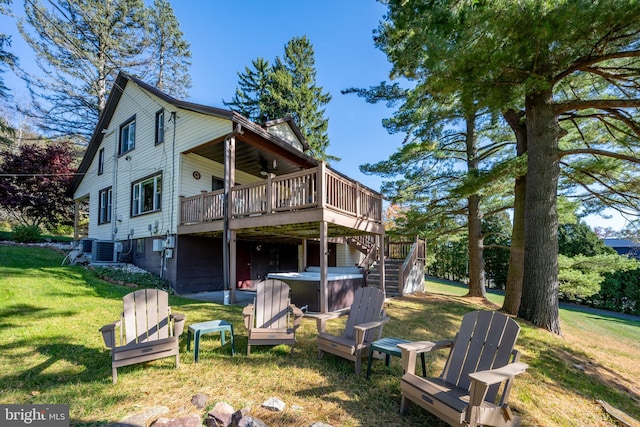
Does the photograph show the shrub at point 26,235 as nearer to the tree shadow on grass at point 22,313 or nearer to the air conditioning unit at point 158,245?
the air conditioning unit at point 158,245

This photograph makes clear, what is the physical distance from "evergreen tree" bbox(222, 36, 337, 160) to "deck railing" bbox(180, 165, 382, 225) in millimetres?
14923

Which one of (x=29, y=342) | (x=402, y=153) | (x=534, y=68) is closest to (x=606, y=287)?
(x=402, y=153)

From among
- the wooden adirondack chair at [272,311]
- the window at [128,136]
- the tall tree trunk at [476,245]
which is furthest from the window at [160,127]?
the tall tree trunk at [476,245]

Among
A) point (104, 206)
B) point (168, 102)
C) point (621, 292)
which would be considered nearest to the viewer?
point (168, 102)

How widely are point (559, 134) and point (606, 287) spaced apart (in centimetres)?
1206

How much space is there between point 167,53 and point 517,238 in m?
26.0

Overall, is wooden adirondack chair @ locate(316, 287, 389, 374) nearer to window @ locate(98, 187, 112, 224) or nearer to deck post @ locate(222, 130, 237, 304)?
deck post @ locate(222, 130, 237, 304)

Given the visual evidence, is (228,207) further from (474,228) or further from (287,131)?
(474,228)

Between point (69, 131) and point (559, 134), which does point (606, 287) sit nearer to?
point (559, 134)

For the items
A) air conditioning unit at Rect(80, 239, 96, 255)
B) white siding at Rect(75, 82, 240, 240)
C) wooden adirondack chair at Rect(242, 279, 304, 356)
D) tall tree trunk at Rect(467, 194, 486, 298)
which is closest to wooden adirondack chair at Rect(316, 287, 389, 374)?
wooden adirondack chair at Rect(242, 279, 304, 356)

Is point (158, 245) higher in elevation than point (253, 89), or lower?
lower

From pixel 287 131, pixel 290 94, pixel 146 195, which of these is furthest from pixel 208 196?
pixel 290 94

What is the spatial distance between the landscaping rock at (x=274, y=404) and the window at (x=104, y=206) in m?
14.6

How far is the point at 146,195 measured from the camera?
12203mm
